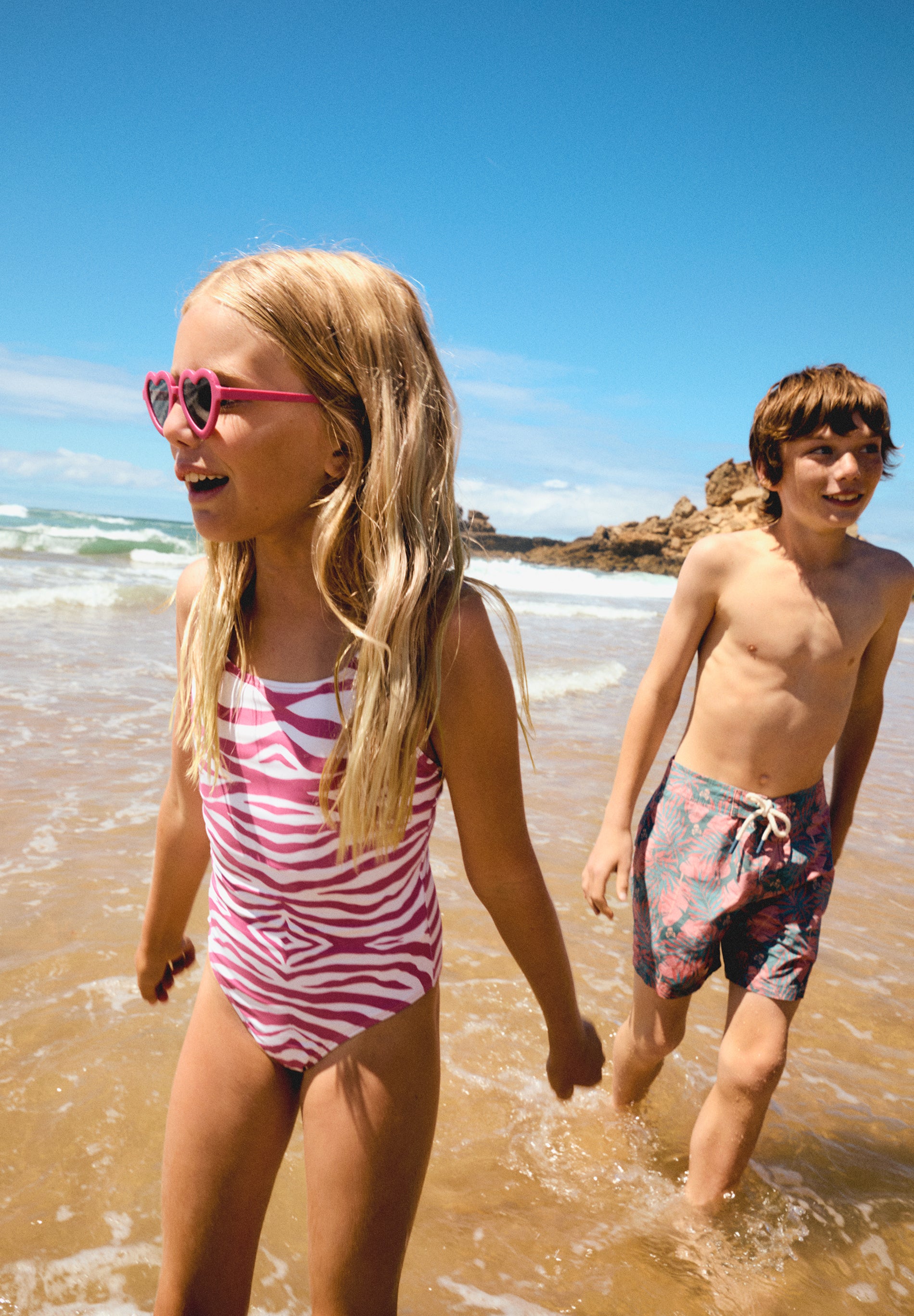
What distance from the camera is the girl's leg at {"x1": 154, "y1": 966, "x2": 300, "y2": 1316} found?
1.53 m

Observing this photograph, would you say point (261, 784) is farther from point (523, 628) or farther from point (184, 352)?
point (523, 628)

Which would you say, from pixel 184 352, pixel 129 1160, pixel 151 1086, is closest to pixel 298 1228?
pixel 129 1160

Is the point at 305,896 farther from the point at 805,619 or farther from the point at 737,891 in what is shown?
the point at 805,619

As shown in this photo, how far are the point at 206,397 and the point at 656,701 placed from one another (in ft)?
5.63

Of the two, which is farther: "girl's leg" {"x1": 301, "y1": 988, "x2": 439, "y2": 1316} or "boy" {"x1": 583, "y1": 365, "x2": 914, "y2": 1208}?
"boy" {"x1": 583, "y1": 365, "x2": 914, "y2": 1208}

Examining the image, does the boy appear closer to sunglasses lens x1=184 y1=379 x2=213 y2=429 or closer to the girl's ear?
the girl's ear

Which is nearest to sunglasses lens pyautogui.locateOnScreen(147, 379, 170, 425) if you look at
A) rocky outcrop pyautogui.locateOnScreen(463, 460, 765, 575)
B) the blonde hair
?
the blonde hair

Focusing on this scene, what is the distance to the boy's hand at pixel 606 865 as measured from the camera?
2.69 metres

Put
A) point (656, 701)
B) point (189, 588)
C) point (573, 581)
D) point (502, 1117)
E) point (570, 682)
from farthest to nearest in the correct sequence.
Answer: point (573, 581)
point (570, 682)
point (502, 1117)
point (656, 701)
point (189, 588)

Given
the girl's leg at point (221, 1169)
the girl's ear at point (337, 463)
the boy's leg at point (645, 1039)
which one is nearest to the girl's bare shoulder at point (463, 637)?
the girl's ear at point (337, 463)

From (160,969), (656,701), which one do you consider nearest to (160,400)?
(160,969)

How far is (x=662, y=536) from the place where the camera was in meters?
41.8

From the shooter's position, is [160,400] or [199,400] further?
[160,400]

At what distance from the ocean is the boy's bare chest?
5.03 feet
